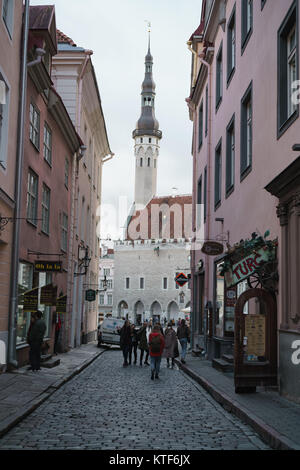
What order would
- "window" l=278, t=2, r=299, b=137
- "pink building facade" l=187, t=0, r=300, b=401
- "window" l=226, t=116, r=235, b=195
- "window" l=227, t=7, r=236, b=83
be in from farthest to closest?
"window" l=227, t=7, r=236, b=83, "window" l=226, t=116, r=235, b=195, "window" l=278, t=2, r=299, b=137, "pink building facade" l=187, t=0, r=300, b=401

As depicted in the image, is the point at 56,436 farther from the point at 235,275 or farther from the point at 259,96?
the point at 259,96

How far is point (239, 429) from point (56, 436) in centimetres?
254

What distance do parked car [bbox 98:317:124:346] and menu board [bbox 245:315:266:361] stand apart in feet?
69.4

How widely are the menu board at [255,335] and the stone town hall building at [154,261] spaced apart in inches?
2645

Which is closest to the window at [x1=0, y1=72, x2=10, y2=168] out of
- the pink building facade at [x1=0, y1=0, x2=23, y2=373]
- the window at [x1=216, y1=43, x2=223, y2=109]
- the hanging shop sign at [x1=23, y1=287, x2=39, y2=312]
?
the pink building facade at [x1=0, y1=0, x2=23, y2=373]

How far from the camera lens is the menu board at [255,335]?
478 inches

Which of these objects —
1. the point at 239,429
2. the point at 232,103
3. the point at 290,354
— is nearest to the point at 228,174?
the point at 232,103

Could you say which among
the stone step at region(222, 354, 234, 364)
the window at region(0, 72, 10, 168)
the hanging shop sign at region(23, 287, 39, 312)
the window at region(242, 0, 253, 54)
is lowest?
the stone step at region(222, 354, 234, 364)

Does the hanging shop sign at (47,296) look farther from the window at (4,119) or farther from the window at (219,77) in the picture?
the window at (219,77)

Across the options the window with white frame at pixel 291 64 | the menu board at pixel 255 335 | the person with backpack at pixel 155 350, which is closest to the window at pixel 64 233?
the person with backpack at pixel 155 350

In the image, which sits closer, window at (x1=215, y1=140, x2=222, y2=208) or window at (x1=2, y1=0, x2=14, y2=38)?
window at (x1=2, y1=0, x2=14, y2=38)

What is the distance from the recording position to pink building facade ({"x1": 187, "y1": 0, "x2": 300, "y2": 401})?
454 inches

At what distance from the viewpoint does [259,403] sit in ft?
34.7

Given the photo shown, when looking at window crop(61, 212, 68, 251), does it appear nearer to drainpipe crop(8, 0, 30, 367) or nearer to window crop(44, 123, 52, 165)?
window crop(44, 123, 52, 165)
